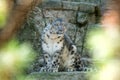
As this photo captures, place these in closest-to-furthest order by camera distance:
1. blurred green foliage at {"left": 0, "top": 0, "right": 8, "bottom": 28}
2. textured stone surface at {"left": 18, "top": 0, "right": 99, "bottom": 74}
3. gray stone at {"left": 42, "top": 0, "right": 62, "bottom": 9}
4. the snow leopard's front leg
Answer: blurred green foliage at {"left": 0, "top": 0, "right": 8, "bottom": 28}
the snow leopard's front leg
textured stone surface at {"left": 18, "top": 0, "right": 99, "bottom": 74}
gray stone at {"left": 42, "top": 0, "right": 62, "bottom": 9}

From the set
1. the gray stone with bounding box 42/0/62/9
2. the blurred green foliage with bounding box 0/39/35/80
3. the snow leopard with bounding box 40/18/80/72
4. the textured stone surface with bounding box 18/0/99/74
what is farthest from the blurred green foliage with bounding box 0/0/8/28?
the gray stone with bounding box 42/0/62/9

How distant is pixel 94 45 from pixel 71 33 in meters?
6.88

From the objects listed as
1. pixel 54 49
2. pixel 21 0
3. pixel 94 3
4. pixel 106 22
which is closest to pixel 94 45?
pixel 106 22

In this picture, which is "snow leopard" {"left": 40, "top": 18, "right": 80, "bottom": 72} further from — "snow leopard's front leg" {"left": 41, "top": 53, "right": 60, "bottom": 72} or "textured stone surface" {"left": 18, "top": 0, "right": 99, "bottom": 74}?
"textured stone surface" {"left": 18, "top": 0, "right": 99, "bottom": 74}

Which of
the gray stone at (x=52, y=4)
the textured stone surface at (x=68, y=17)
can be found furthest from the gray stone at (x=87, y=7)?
the gray stone at (x=52, y=4)

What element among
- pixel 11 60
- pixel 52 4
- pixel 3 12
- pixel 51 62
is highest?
pixel 3 12

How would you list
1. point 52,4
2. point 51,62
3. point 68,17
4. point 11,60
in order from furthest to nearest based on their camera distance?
point 68,17 < point 52,4 < point 51,62 < point 11,60

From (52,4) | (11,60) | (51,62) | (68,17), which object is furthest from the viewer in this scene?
(68,17)

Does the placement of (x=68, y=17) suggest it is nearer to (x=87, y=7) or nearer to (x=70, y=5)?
(x=70, y=5)

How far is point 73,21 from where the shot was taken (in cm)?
811

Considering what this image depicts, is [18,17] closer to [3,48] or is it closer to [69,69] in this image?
[3,48]

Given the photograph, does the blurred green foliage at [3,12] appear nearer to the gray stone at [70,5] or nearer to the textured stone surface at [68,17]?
the textured stone surface at [68,17]

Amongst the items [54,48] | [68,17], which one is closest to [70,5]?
[68,17]

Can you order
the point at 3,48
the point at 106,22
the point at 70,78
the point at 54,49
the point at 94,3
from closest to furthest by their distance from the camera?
the point at 106,22
the point at 3,48
the point at 70,78
the point at 54,49
the point at 94,3
